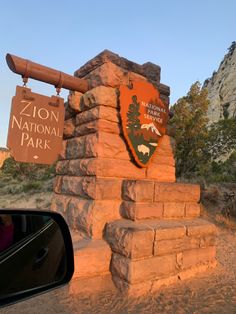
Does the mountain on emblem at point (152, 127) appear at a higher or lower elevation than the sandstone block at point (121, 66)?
lower

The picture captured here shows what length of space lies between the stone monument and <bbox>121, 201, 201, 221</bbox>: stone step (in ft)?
0.04

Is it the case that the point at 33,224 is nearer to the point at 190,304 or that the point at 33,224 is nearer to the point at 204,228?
the point at 190,304

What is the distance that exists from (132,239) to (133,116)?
1.83 metres

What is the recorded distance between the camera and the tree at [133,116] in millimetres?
4070

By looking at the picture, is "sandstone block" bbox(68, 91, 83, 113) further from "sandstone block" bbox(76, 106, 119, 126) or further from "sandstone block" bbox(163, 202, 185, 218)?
"sandstone block" bbox(163, 202, 185, 218)

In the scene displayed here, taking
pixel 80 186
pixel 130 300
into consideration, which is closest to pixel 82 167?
pixel 80 186

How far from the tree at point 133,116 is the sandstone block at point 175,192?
3.03ft

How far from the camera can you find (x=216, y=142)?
51.1 feet

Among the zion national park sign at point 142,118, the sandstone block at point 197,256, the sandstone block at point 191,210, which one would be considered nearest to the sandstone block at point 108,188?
the zion national park sign at point 142,118

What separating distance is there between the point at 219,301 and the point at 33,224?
109 inches

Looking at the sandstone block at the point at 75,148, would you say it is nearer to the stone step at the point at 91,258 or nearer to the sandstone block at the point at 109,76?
the sandstone block at the point at 109,76

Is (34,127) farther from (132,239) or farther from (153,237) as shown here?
(153,237)

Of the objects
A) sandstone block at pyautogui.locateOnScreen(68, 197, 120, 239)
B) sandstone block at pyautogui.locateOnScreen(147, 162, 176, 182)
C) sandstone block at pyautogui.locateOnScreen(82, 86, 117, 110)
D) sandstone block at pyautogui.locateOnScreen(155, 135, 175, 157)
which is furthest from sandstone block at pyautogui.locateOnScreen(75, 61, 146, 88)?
sandstone block at pyautogui.locateOnScreen(68, 197, 120, 239)

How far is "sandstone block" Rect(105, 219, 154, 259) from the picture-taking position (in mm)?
3297
